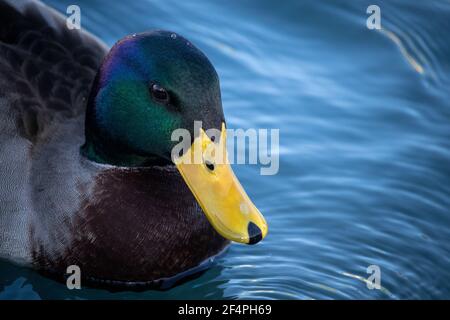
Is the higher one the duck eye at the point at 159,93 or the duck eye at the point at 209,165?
the duck eye at the point at 159,93

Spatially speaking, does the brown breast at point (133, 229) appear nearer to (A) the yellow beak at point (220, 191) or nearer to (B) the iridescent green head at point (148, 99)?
(B) the iridescent green head at point (148, 99)

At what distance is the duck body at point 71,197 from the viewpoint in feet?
15.3

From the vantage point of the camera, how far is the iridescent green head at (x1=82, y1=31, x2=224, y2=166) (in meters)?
4.22

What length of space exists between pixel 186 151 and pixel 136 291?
0.91 m

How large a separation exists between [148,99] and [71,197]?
67cm

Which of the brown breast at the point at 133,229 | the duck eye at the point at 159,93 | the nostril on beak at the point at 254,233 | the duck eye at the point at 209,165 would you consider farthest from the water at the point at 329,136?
the duck eye at the point at 159,93

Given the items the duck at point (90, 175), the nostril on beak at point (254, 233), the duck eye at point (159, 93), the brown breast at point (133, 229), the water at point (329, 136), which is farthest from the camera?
the water at point (329, 136)

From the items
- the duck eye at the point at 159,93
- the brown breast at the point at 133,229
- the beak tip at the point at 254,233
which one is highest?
the duck eye at the point at 159,93

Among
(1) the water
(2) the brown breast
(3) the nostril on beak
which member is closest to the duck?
(2) the brown breast

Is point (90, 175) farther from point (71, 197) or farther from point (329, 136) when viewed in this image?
point (329, 136)

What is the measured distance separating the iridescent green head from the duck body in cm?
13

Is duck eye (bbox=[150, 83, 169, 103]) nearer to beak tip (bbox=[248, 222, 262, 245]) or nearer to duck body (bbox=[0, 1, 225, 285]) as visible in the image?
duck body (bbox=[0, 1, 225, 285])

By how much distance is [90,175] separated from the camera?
15.6 ft
